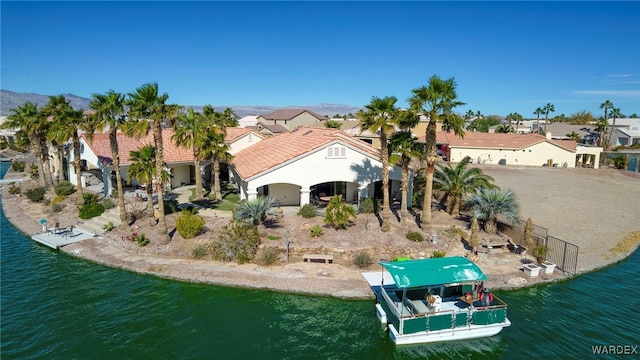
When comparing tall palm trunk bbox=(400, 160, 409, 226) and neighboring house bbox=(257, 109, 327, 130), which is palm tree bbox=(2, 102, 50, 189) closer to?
tall palm trunk bbox=(400, 160, 409, 226)

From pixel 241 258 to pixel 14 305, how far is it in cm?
1225

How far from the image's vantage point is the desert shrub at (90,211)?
32.8 m

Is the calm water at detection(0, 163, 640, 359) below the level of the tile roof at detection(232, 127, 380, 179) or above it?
below

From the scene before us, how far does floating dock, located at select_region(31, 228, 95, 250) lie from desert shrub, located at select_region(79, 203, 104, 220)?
2.16 metres

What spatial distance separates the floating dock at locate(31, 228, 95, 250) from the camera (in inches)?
1105

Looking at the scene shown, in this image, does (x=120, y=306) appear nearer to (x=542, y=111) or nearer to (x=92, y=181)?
(x=92, y=181)

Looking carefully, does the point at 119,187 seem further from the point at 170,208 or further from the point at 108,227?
the point at 170,208

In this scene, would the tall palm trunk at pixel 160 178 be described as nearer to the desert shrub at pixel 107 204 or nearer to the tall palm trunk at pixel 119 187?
the tall palm trunk at pixel 119 187

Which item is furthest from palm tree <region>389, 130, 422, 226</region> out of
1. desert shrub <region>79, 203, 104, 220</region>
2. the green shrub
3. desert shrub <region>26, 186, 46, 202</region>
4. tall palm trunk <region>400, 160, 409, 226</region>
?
desert shrub <region>26, 186, 46, 202</region>

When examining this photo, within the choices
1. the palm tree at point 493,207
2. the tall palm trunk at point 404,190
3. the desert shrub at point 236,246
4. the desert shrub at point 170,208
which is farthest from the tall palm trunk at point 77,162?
the palm tree at point 493,207

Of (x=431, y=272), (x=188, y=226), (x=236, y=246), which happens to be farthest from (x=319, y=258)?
(x=188, y=226)

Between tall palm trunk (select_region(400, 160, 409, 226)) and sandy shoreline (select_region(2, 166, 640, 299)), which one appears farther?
tall palm trunk (select_region(400, 160, 409, 226))

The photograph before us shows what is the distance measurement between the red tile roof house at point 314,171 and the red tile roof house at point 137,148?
10.2 metres

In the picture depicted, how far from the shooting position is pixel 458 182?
31406mm
